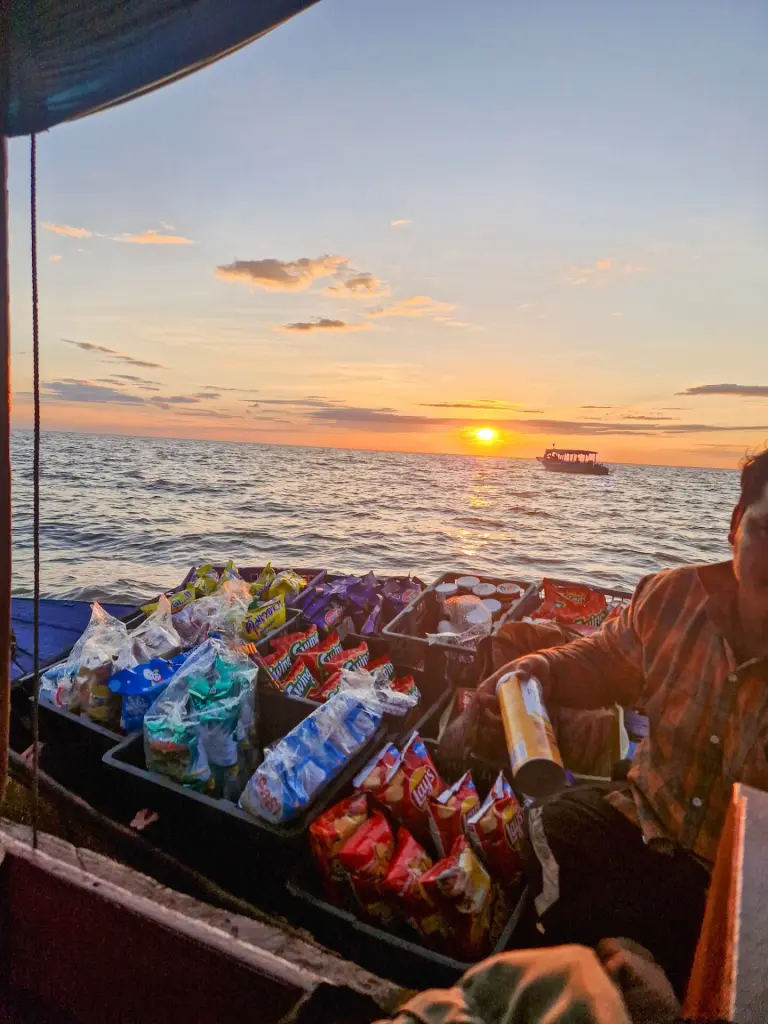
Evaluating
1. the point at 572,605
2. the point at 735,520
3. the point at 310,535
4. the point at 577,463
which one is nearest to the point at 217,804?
the point at 735,520

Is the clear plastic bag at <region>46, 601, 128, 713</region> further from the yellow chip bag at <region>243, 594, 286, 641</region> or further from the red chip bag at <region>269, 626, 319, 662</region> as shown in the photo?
the red chip bag at <region>269, 626, 319, 662</region>

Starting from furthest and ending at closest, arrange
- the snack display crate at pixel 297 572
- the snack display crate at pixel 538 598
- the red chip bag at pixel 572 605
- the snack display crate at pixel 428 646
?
the snack display crate at pixel 297 572 → the snack display crate at pixel 538 598 → the red chip bag at pixel 572 605 → the snack display crate at pixel 428 646

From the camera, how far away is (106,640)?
11.8 ft

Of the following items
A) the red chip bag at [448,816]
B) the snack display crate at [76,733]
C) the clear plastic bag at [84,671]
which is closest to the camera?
the red chip bag at [448,816]

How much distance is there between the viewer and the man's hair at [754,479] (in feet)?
5.74

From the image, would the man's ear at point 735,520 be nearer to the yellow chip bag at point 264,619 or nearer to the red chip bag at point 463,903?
the red chip bag at point 463,903

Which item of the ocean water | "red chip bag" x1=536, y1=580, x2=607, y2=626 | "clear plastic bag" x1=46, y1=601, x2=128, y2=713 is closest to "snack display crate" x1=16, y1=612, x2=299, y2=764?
"clear plastic bag" x1=46, y1=601, x2=128, y2=713

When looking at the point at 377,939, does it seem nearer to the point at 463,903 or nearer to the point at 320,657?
the point at 463,903

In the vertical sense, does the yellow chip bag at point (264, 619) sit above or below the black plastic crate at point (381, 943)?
above

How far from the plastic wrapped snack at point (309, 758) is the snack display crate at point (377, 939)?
0.20 m

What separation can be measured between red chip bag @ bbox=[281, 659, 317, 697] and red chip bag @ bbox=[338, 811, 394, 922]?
3.66 feet

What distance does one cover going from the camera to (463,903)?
2.05 meters

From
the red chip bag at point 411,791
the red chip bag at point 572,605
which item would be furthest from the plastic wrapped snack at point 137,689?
the red chip bag at point 572,605

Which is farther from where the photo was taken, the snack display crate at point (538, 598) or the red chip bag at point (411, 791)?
the snack display crate at point (538, 598)
